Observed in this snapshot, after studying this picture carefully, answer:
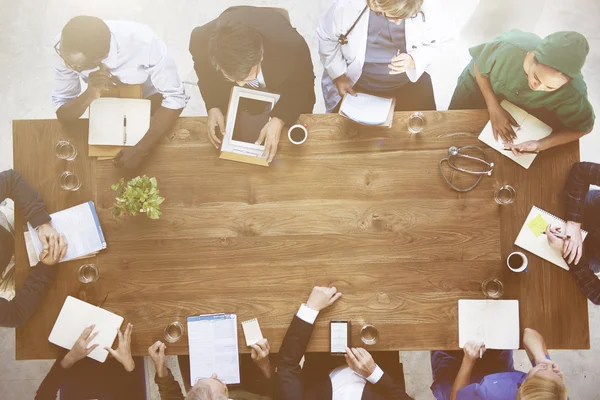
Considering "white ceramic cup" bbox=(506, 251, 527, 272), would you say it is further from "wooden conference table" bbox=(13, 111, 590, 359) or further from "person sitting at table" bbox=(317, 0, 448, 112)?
"person sitting at table" bbox=(317, 0, 448, 112)

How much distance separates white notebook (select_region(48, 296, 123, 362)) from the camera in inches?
76.7

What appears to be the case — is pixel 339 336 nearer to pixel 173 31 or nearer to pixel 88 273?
pixel 88 273

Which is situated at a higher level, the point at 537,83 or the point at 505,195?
the point at 537,83

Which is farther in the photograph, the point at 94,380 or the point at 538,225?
the point at 94,380

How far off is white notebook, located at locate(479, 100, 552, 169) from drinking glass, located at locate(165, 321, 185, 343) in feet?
4.89

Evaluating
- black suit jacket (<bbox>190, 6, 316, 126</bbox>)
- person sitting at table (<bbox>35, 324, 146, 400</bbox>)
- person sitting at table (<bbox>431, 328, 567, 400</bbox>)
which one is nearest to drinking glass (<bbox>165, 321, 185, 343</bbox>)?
person sitting at table (<bbox>35, 324, 146, 400</bbox>)

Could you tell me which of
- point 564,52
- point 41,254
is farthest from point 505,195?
point 41,254

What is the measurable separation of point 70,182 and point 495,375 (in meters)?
2.01

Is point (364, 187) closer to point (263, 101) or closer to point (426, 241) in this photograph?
point (426, 241)

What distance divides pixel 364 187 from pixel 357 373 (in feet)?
2.64

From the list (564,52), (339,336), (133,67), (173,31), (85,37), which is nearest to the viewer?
(564,52)

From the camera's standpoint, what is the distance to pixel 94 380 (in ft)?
6.98

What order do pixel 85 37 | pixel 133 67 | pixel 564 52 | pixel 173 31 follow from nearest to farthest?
pixel 564 52
pixel 85 37
pixel 133 67
pixel 173 31

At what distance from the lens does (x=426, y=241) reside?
1940 mm
